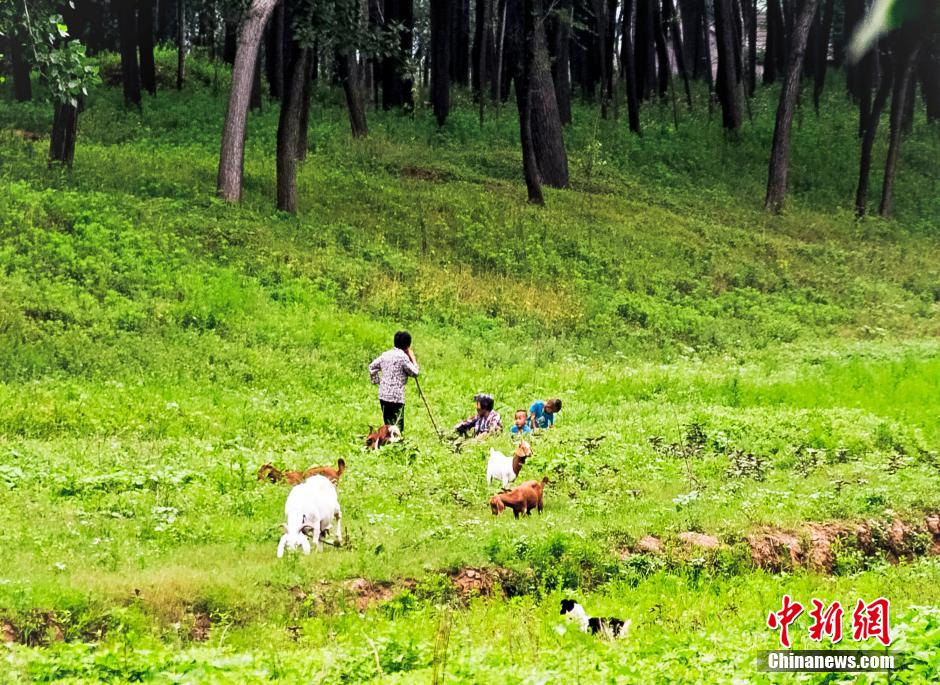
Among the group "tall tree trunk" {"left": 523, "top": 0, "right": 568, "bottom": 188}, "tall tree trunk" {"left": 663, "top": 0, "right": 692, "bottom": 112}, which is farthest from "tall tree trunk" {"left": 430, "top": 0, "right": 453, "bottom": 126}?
"tall tree trunk" {"left": 663, "top": 0, "right": 692, "bottom": 112}

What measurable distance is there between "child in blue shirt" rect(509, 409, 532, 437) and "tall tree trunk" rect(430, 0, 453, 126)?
27251 mm

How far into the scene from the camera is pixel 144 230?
Result: 24.7m

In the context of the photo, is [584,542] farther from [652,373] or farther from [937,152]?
[937,152]

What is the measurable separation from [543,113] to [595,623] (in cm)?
2827

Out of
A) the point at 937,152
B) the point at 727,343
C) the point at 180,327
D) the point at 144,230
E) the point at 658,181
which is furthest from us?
the point at 937,152

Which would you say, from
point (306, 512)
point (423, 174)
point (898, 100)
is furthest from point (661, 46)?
point (306, 512)

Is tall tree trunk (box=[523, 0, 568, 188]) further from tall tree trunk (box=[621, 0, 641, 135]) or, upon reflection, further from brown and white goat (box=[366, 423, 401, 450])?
brown and white goat (box=[366, 423, 401, 450])

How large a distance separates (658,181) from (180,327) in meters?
23.2

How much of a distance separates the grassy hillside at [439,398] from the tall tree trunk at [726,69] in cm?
320

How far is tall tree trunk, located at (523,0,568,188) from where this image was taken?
109ft

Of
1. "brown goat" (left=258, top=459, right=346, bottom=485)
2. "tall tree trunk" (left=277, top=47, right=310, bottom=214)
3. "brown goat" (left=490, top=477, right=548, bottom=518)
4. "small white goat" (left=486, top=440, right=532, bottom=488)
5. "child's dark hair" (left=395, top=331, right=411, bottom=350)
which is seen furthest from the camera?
"tall tree trunk" (left=277, top=47, right=310, bottom=214)

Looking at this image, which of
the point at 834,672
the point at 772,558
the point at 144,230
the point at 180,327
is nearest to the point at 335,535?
the point at 772,558

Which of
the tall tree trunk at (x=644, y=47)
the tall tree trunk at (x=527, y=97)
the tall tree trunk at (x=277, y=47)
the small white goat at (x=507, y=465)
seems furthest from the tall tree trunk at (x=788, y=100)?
the small white goat at (x=507, y=465)

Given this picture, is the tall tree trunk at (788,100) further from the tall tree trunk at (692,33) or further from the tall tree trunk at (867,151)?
the tall tree trunk at (692,33)
